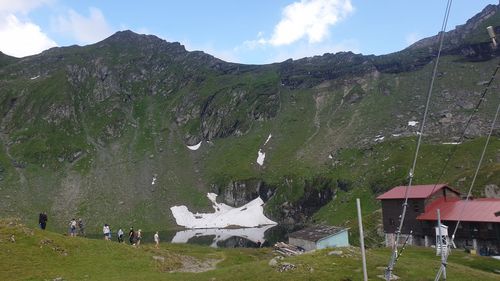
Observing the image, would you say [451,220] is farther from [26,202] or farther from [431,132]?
[26,202]

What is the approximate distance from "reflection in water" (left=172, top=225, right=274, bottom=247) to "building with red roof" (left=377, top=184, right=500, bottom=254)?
42.9 meters

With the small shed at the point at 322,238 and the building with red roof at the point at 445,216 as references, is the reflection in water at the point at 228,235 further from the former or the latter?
the small shed at the point at 322,238

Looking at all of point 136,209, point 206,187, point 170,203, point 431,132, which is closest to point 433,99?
point 431,132

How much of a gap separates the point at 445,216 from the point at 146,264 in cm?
5142

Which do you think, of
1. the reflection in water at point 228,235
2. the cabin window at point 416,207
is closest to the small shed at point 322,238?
the cabin window at point 416,207

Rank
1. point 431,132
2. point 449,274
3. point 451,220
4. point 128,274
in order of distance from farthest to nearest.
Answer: point 431,132
point 451,220
point 128,274
point 449,274

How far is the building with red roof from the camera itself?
65.8 m

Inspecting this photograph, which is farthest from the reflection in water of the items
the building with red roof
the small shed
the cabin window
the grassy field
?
the grassy field

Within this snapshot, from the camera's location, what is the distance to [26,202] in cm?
18425

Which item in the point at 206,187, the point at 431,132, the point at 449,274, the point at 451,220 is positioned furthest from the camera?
the point at 206,187

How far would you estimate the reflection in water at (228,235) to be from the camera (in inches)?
4644

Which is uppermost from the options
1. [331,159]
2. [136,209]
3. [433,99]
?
[433,99]

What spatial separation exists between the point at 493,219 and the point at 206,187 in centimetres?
14370

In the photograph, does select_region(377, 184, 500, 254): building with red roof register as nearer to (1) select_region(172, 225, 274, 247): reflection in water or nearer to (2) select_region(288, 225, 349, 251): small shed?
(2) select_region(288, 225, 349, 251): small shed
